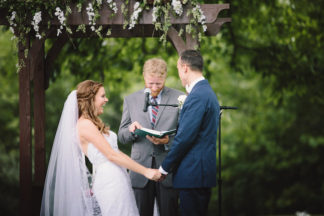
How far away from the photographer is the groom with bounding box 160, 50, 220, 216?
2.79 meters

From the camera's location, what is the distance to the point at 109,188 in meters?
3.05

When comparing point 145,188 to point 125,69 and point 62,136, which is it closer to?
point 62,136

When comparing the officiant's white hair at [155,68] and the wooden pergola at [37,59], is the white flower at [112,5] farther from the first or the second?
the officiant's white hair at [155,68]

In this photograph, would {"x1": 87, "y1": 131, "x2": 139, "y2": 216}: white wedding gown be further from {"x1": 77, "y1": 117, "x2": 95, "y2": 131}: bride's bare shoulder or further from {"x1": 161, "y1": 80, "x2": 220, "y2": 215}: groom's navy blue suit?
{"x1": 161, "y1": 80, "x2": 220, "y2": 215}: groom's navy blue suit

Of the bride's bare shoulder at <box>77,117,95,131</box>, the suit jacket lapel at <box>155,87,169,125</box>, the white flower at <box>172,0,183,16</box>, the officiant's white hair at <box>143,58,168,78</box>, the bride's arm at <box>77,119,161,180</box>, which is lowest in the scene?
the bride's arm at <box>77,119,161,180</box>

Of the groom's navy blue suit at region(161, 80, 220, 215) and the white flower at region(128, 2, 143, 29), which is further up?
the white flower at region(128, 2, 143, 29)

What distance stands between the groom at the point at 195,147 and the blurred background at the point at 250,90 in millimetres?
1413

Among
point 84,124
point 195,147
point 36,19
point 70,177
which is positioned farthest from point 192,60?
point 36,19

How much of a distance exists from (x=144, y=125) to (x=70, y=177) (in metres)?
0.87

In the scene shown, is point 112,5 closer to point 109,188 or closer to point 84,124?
point 84,124

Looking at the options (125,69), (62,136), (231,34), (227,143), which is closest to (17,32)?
(62,136)

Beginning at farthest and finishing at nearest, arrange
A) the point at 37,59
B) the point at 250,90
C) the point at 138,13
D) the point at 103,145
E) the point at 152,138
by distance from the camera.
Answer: the point at 250,90 → the point at 37,59 → the point at 138,13 → the point at 152,138 → the point at 103,145

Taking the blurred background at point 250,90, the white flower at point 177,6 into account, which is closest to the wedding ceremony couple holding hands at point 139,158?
the white flower at point 177,6

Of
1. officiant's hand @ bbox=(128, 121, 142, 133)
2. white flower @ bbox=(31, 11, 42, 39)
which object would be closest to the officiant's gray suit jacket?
officiant's hand @ bbox=(128, 121, 142, 133)
